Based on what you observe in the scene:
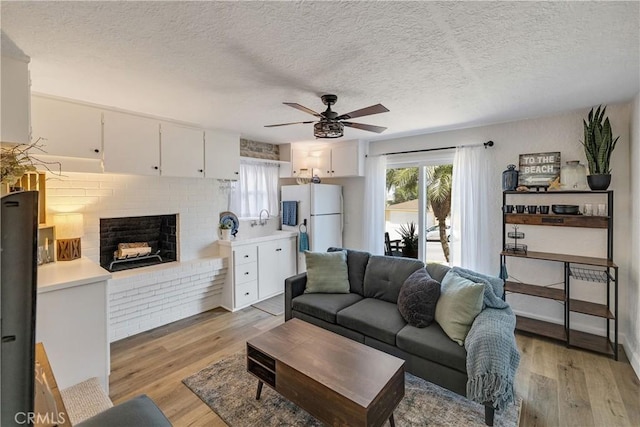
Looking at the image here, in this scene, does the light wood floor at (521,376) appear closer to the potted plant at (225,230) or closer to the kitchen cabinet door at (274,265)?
the kitchen cabinet door at (274,265)

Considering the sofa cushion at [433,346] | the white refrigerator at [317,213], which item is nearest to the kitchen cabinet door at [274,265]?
the white refrigerator at [317,213]

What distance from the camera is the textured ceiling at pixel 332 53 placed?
145 centimetres

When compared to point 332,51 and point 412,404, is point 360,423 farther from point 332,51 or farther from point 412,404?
point 332,51

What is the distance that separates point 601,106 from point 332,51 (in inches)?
117

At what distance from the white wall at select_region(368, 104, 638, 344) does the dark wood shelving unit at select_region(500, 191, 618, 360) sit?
0.10 m

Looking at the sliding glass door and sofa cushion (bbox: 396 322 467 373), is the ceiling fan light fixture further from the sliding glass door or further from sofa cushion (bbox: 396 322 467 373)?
the sliding glass door

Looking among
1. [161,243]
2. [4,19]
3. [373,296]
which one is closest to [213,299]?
[161,243]

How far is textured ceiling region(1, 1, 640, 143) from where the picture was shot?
145cm

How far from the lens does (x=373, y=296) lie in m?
3.15

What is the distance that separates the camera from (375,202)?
4.62 metres

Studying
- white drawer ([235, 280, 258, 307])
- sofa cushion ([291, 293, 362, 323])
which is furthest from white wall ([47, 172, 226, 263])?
sofa cushion ([291, 293, 362, 323])

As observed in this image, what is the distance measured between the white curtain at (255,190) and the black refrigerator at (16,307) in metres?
3.88

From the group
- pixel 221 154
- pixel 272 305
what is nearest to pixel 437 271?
pixel 272 305

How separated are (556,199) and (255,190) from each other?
4.01 m
